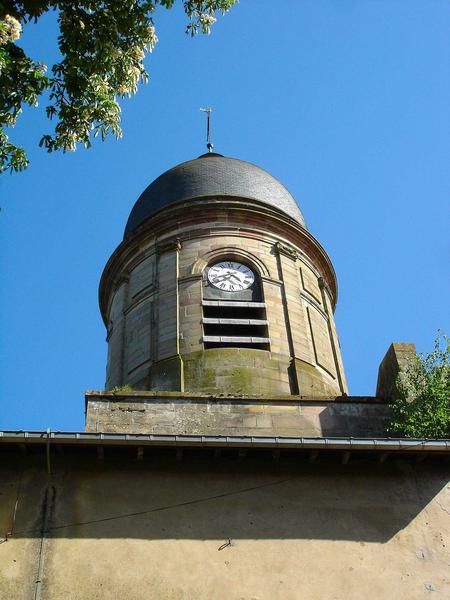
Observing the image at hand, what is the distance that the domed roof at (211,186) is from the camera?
1712cm

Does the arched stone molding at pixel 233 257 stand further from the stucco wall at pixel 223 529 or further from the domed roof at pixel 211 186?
the stucco wall at pixel 223 529

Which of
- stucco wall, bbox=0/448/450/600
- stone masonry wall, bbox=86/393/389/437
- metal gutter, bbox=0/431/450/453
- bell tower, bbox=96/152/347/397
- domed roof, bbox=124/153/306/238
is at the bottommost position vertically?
stucco wall, bbox=0/448/450/600

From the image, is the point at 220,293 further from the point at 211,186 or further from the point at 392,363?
the point at 392,363

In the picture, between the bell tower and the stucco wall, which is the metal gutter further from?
the bell tower

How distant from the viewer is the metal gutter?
32.7 ft

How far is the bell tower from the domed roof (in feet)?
0.10

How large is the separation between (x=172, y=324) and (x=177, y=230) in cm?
247

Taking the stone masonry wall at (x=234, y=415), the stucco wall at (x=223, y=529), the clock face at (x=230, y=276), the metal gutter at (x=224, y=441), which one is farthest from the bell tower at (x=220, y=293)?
the stucco wall at (x=223, y=529)

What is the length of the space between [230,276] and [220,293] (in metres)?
0.61

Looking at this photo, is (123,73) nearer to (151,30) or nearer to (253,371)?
(151,30)

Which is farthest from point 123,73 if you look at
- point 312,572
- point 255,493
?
point 312,572

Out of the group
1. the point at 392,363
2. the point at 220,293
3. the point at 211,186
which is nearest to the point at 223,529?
the point at 392,363

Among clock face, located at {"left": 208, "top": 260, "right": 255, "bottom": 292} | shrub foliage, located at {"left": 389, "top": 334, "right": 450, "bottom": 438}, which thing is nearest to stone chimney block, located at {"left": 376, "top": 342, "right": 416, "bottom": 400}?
shrub foliage, located at {"left": 389, "top": 334, "right": 450, "bottom": 438}

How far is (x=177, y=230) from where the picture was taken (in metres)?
16.4
